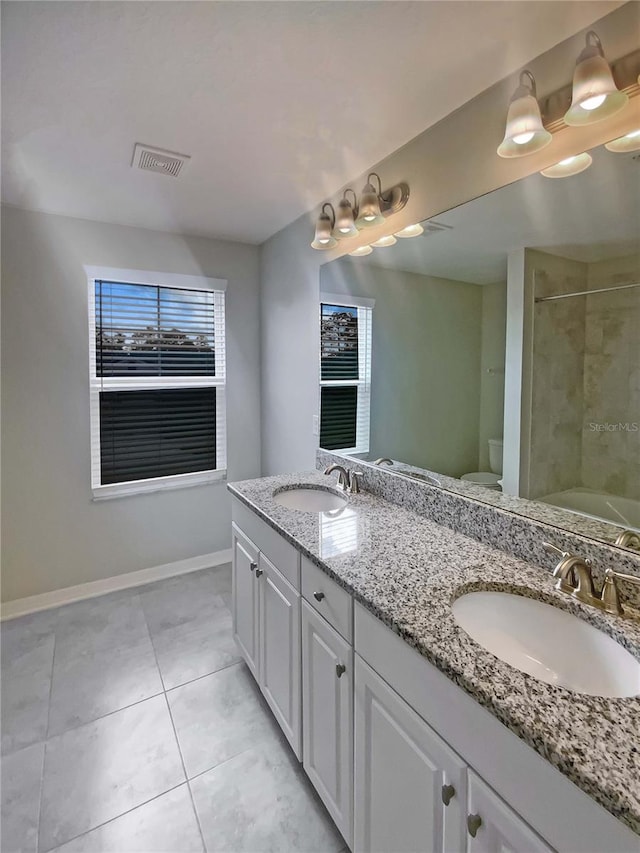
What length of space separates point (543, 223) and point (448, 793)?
149 centimetres

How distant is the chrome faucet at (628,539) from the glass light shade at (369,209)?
1.45 m

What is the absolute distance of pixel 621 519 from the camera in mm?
1120

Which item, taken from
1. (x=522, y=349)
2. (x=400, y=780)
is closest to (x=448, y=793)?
(x=400, y=780)

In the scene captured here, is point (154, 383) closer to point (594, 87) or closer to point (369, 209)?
point (369, 209)

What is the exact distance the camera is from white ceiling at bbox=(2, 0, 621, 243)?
1.10 m

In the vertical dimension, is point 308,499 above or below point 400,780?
above

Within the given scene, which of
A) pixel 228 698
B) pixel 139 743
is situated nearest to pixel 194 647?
pixel 228 698

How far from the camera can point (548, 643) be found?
3.30ft

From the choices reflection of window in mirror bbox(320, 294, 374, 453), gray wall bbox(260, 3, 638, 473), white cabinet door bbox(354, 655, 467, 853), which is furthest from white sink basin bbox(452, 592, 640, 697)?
gray wall bbox(260, 3, 638, 473)

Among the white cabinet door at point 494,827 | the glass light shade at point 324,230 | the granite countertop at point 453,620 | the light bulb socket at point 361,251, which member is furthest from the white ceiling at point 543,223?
the white cabinet door at point 494,827

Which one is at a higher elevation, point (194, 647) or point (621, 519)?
point (621, 519)

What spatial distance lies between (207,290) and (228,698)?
2.49 metres

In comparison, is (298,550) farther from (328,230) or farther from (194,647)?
(328,230)

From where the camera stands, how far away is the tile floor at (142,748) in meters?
1.33
